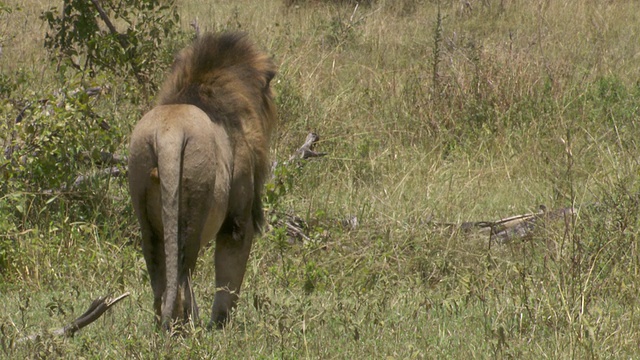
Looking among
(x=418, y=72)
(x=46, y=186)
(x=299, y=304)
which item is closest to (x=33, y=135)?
(x=46, y=186)

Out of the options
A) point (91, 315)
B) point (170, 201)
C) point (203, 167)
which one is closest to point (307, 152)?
point (203, 167)

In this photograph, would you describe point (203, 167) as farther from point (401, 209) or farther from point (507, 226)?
point (401, 209)

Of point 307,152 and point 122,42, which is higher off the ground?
point 122,42

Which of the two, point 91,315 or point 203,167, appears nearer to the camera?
point 91,315

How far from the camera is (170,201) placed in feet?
13.5

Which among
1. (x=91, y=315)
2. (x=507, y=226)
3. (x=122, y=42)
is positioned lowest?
(x=507, y=226)

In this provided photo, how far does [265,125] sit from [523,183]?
3136 millimetres

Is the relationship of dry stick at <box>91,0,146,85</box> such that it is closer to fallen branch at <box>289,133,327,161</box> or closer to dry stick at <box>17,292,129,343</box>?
fallen branch at <box>289,133,327,161</box>

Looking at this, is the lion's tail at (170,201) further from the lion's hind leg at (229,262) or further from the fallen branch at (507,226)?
the fallen branch at (507,226)

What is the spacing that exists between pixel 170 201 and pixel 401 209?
305cm

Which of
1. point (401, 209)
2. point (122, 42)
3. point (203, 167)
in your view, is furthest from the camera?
point (122, 42)

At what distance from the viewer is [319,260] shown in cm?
627

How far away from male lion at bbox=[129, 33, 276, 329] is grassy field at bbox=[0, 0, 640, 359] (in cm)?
24

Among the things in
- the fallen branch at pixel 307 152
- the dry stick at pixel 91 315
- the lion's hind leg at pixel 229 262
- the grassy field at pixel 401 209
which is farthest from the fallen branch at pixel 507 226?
the dry stick at pixel 91 315
